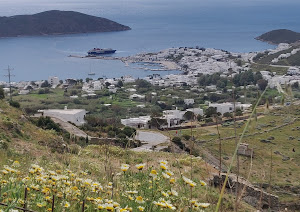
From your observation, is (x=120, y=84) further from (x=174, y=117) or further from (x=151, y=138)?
(x=151, y=138)

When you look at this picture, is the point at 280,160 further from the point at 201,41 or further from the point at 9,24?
the point at 9,24

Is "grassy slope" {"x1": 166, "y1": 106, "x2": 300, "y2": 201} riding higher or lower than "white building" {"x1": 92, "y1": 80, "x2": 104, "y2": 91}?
higher

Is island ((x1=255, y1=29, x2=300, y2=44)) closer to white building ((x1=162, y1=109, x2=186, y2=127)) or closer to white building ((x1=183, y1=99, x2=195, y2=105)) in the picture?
white building ((x1=183, y1=99, x2=195, y2=105))

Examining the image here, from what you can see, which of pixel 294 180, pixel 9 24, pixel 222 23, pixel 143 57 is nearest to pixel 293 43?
pixel 143 57

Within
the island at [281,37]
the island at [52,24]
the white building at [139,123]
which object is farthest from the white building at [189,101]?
the island at [52,24]

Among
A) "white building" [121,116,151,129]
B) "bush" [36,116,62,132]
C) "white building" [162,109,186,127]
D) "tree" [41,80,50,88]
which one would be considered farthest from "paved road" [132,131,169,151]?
"tree" [41,80,50,88]

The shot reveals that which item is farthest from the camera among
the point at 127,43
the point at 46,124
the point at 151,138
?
the point at 127,43

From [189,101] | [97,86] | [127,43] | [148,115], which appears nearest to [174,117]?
[148,115]
